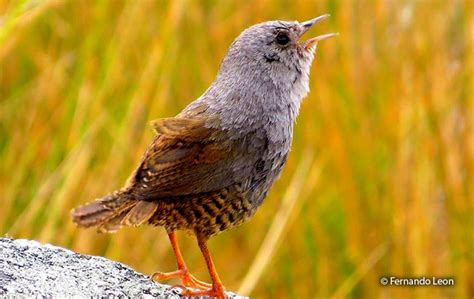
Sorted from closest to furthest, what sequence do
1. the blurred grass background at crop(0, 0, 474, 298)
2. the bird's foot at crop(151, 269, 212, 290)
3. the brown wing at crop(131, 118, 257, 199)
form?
the brown wing at crop(131, 118, 257, 199), the bird's foot at crop(151, 269, 212, 290), the blurred grass background at crop(0, 0, 474, 298)

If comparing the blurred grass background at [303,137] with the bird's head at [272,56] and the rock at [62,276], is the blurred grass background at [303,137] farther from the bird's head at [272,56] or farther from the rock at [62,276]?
the rock at [62,276]

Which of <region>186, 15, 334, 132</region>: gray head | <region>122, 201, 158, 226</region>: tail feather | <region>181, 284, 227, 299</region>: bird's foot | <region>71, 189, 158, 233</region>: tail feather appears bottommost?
<region>181, 284, 227, 299</region>: bird's foot

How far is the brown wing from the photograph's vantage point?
343cm

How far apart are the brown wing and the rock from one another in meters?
0.33

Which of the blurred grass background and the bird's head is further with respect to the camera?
the blurred grass background

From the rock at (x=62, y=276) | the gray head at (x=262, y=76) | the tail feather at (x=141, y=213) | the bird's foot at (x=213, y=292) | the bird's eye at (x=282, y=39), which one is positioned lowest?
the rock at (x=62, y=276)

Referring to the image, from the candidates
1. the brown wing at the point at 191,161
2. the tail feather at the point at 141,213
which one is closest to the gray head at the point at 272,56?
the brown wing at the point at 191,161

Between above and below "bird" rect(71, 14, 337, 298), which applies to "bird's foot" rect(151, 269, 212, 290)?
below

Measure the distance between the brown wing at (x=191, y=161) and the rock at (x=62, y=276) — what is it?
326 mm

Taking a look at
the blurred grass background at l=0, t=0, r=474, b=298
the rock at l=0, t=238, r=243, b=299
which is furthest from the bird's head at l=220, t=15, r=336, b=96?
the blurred grass background at l=0, t=0, r=474, b=298

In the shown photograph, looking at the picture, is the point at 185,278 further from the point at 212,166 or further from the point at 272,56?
the point at 272,56

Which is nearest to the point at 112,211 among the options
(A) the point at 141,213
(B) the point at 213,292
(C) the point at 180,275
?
(A) the point at 141,213

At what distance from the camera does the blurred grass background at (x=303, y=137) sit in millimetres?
4941

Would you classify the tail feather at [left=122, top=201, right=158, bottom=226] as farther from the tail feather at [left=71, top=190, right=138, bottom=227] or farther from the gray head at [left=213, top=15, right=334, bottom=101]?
the gray head at [left=213, top=15, right=334, bottom=101]
